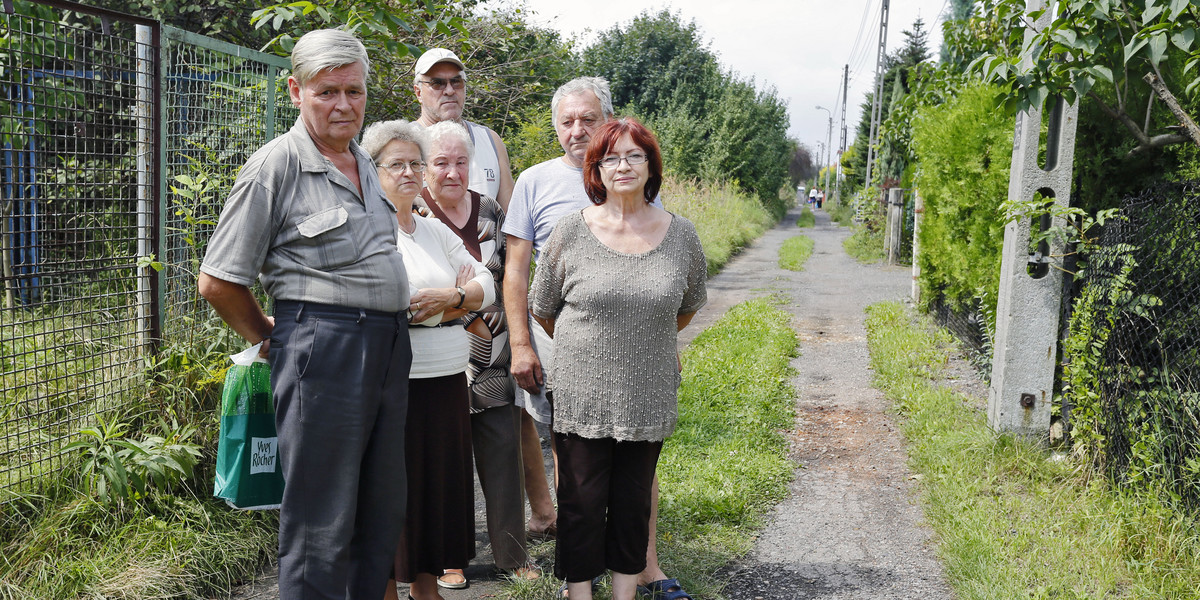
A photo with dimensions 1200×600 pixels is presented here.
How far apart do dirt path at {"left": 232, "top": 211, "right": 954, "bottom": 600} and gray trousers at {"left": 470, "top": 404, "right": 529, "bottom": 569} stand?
6.3 inches

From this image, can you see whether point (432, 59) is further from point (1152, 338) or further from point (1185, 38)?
point (1152, 338)

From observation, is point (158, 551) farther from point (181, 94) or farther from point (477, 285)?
point (181, 94)

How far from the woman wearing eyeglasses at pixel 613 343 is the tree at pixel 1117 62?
6.72 ft

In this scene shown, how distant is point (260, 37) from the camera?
31.9ft

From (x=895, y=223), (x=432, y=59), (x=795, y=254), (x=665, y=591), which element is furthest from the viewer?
(x=795, y=254)

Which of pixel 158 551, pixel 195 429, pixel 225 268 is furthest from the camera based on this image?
pixel 195 429

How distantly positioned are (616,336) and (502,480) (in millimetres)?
946

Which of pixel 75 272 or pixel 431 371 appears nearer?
pixel 431 371

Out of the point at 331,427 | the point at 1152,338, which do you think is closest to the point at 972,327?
the point at 1152,338

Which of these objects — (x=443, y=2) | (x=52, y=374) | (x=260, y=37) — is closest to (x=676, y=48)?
(x=260, y=37)

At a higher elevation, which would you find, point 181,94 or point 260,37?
point 260,37

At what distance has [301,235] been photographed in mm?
2426

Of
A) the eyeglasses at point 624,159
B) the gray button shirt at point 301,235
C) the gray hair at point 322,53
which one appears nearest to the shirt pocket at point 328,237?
the gray button shirt at point 301,235

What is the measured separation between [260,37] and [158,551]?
306 inches
